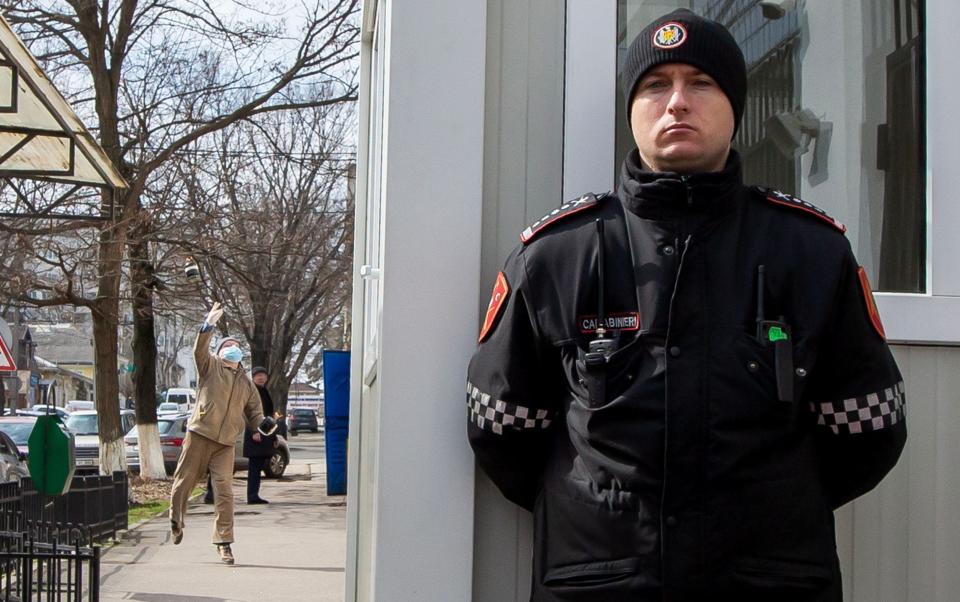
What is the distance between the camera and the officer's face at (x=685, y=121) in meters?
2.29

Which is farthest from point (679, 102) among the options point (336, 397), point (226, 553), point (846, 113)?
point (226, 553)

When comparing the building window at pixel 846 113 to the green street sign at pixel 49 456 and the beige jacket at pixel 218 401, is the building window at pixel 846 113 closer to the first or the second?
the green street sign at pixel 49 456

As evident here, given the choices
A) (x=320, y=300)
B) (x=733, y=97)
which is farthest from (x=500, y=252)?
(x=320, y=300)

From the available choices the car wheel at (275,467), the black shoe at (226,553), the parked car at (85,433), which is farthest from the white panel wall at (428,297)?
the parked car at (85,433)

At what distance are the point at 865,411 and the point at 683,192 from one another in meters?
0.53

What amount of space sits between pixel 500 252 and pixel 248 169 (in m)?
21.3

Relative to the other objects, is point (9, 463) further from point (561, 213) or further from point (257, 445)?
point (561, 213)

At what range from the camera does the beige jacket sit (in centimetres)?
1025

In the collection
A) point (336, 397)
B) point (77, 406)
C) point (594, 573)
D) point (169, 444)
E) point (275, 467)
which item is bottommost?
point (275, 467)

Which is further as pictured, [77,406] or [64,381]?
[64,381]

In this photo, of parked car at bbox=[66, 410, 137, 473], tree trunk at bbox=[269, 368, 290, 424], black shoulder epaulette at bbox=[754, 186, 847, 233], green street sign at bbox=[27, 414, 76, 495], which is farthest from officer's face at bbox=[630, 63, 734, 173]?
tree trunk at bbox=[269, 368, 290, 424]

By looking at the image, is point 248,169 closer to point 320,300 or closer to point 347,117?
point 347,117

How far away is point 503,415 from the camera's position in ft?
7.78

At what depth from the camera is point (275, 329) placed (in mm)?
36250
